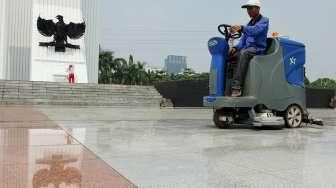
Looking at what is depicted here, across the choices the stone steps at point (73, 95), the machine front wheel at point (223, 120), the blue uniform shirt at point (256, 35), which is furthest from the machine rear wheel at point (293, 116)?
the stone steps at point (73, 95)

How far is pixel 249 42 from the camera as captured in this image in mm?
7609

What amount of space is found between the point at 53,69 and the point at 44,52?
143 cm

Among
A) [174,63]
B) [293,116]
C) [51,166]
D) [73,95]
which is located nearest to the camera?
[51,166]

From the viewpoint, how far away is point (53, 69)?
30.9m

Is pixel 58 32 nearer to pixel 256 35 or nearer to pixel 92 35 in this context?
pixel 92 35

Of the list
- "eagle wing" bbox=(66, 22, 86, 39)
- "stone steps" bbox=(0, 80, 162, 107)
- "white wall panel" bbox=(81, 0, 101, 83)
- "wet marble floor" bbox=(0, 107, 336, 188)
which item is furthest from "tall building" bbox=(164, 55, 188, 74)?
"wet marble floor" bbox=(0, 107, 336, 188)

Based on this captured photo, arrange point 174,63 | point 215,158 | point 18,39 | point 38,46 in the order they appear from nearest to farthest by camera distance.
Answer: point 215,158 < point 38,46 < point 18,39 < point 174,63

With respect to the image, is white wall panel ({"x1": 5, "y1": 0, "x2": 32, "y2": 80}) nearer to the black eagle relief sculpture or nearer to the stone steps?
the black eagle relief sculpture

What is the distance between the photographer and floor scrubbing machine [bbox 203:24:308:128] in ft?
24.4

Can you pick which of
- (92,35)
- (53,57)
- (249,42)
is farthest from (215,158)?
(92,35)

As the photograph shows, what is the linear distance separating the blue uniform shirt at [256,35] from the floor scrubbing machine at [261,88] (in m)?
0.18

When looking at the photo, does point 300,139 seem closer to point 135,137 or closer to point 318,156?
point 318,156

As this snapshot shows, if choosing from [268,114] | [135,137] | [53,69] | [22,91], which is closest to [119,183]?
[135,137]

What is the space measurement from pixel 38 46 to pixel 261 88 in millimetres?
26088
